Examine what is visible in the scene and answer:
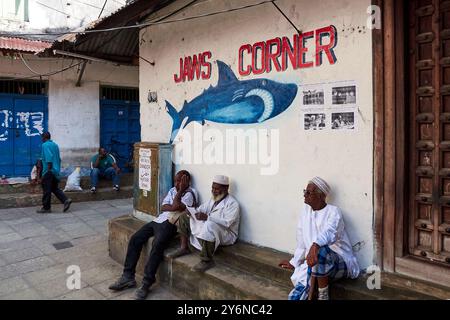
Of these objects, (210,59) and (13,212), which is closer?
(210,59)

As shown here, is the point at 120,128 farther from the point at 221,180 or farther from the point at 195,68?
the point at 221,180

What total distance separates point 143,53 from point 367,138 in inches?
153

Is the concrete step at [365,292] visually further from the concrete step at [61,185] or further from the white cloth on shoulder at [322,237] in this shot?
the concrete step at [61,185]

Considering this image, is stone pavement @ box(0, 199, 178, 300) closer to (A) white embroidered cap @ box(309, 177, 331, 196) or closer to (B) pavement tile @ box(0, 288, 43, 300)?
(B) pavement tile @ box(0, 288, 43, 300)

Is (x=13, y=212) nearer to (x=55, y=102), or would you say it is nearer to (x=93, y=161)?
(x=93, y=161)

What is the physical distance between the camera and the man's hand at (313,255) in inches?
119

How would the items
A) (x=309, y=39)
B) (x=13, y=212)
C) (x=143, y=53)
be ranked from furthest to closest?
(x=13, y=212), (x=143, y=53), (x=309, y=39)

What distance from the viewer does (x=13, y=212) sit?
793cm

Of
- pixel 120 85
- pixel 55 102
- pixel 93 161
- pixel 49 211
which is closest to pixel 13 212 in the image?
pixel 49 211

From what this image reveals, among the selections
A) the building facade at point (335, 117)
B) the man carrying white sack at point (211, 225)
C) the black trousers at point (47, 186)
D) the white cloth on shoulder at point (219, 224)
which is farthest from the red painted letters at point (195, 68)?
the black trousers at point (47, 186)

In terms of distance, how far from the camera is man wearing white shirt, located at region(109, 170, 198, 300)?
13.9ft

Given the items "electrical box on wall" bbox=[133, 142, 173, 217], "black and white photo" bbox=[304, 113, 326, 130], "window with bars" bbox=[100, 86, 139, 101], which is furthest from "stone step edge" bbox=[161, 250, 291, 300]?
"window with bars" bbox=[100, 86, 139, 101]

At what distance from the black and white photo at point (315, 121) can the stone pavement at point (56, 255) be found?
2.30m

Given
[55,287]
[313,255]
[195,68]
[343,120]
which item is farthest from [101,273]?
[343,120]
